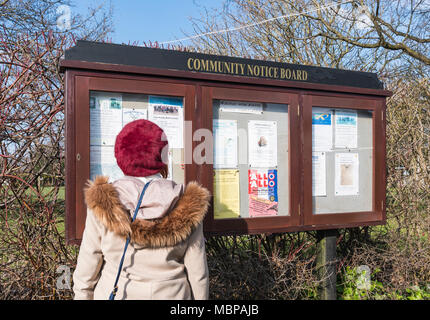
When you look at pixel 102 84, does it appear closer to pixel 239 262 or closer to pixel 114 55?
pixel 114 55

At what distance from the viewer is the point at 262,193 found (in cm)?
351

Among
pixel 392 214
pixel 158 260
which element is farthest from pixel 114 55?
pixel 392 214

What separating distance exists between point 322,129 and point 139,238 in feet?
8.28

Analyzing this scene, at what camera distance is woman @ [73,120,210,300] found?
6.26ft

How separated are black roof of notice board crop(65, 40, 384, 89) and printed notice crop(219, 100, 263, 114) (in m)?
0.25

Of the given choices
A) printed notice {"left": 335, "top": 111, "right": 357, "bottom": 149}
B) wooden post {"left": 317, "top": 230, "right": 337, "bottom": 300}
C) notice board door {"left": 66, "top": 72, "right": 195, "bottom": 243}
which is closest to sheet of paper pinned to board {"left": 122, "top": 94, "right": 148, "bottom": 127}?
notice board door {"left": 66, "top": 72, "right": 195, "bottom": 243}

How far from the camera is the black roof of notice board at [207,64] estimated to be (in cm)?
289

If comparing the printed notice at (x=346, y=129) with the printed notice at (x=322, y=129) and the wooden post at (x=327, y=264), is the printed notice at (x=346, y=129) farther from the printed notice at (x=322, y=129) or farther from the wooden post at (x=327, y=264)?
the wooden post at (x=327, y=264)

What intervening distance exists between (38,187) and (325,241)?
9.38 feet

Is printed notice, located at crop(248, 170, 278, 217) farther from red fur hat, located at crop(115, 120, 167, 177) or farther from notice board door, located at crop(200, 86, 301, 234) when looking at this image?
red fur hat, located at crop(115, 120, 167, 177)

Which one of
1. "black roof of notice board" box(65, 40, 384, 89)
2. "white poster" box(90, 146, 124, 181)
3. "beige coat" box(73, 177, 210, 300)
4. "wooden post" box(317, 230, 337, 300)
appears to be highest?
"black roof of notice board" box(65, 40, 384, 89)

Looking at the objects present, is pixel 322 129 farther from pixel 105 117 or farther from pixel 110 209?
pixel 110 209

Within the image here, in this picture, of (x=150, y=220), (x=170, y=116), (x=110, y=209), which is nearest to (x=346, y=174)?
(x=170, y=116)
